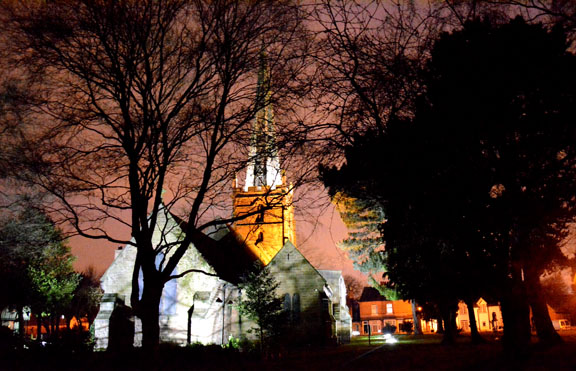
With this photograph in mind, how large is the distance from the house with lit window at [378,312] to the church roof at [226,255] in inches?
1631

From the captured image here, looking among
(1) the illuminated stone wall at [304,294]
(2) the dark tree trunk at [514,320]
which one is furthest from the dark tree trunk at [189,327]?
(2) the dark tree trunk at [514,320]

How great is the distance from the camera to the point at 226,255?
44719mm

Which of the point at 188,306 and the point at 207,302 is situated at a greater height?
the point at 207,302

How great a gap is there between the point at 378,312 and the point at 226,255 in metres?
47.7

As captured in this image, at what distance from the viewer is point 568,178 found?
948 centimetres

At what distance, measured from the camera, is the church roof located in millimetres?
37578

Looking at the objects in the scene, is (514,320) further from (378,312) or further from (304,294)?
(378,312)

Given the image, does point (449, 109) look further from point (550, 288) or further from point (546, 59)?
point (550, 288)

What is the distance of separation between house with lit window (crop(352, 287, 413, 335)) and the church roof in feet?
136

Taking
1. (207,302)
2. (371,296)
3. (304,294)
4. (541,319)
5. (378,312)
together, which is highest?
(304,294)

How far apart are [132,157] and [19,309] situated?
36.6 m

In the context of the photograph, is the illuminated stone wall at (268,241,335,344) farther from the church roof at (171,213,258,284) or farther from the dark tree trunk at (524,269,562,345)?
the dark tree trunk at (524,269,562,345)

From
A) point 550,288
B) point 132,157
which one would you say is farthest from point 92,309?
point 550,288

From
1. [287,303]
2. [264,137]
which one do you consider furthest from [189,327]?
[264,137]
